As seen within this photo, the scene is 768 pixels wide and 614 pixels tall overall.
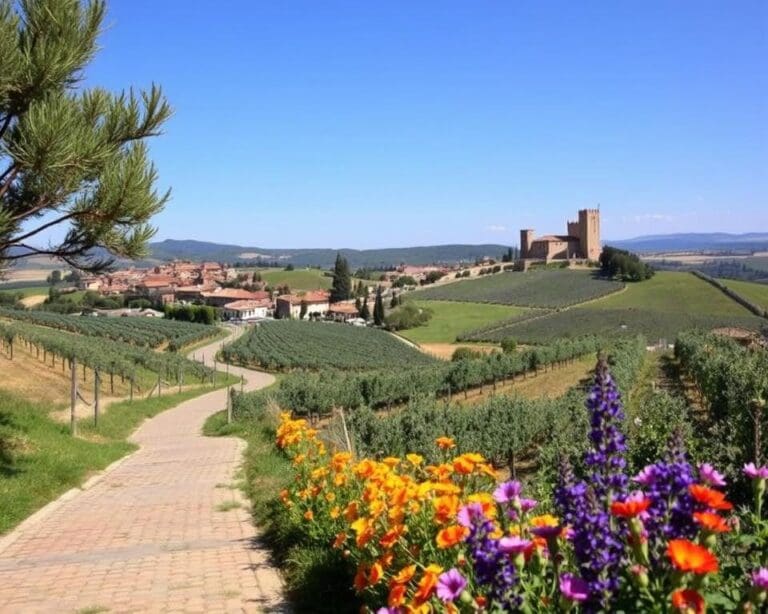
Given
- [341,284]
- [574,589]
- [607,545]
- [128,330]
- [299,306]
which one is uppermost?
[607,545]

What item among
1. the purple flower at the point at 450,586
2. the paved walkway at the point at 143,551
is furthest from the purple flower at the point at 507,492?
the paved walkway at the point at 143,551

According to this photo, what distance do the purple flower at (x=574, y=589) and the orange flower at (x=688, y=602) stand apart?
282 millimetres

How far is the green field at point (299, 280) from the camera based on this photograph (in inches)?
6142

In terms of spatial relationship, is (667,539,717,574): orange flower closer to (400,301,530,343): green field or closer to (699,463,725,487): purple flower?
(699,463,725,487): purple flower

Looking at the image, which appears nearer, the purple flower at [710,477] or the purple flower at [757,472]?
the purple flower at [710,477]

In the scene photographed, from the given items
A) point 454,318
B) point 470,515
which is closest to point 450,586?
point 470,515

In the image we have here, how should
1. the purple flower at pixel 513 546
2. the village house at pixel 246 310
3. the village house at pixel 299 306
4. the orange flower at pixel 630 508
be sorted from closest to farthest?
1. the orange flower at pixel 630 508
2. the purple flower at pixel 513 546
3. the village house at pixel 246 310
4. the village house at pixel 299 306

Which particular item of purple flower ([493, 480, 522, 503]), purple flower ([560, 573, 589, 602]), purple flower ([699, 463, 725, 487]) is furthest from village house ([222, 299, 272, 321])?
purple flower ([560, 573, 589, 602])

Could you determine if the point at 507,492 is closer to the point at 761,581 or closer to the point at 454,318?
the point at 761,581

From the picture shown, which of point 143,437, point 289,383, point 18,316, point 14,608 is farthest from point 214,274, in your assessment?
point 14,608

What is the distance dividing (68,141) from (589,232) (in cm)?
14860

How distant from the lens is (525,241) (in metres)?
160

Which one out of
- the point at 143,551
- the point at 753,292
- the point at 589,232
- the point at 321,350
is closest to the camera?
the point at 143,551

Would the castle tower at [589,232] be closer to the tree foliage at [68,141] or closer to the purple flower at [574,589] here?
the tree foliage at [68,141]
